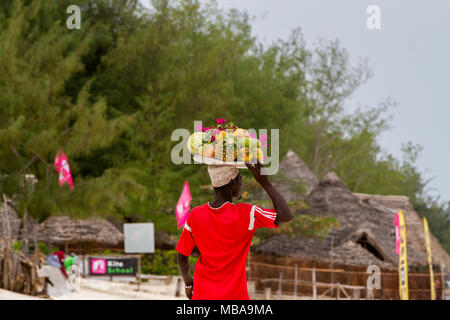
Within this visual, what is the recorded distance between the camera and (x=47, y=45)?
21094 millimetres

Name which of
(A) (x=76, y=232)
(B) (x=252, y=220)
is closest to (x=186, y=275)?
(B) (x=252, y=220)

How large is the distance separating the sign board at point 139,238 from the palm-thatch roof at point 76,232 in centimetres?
601

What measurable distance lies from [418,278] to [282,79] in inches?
517

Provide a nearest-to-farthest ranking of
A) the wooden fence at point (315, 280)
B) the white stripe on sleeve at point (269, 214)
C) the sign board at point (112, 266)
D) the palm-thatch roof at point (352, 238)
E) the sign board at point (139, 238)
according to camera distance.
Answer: the white stripe on sleeve at point (269, 214) → the sign board at point (112, 266) → the sign board at point (139, 238) → the wooden fence at point (315, 280) → the palm-thatch roof at point (352, 238)

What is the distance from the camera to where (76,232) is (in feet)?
83.8

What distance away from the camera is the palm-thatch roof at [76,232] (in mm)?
25297

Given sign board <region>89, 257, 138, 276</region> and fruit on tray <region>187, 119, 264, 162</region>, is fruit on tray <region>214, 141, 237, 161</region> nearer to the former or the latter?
fruit on tray <region>187, 119, 264, 162</region>

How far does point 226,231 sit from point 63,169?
627 inches

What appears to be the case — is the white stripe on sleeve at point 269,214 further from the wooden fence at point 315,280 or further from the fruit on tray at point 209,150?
the wooden fence at point 315,280

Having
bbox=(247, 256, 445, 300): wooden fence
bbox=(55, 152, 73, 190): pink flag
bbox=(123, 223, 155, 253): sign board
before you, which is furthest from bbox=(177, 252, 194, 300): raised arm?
bbox=(247, 256, 445, 300): wooden fence

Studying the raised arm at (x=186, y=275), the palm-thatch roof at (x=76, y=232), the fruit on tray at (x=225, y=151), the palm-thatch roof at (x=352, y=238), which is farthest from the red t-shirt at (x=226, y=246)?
the palm-thatch roof at (x=76, y=232)

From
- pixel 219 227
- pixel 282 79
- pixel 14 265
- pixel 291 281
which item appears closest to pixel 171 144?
pixel 291 281

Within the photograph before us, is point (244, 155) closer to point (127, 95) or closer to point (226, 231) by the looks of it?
point (226, 231)

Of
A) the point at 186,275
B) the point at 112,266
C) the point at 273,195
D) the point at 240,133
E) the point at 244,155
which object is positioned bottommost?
the point at 112,266
